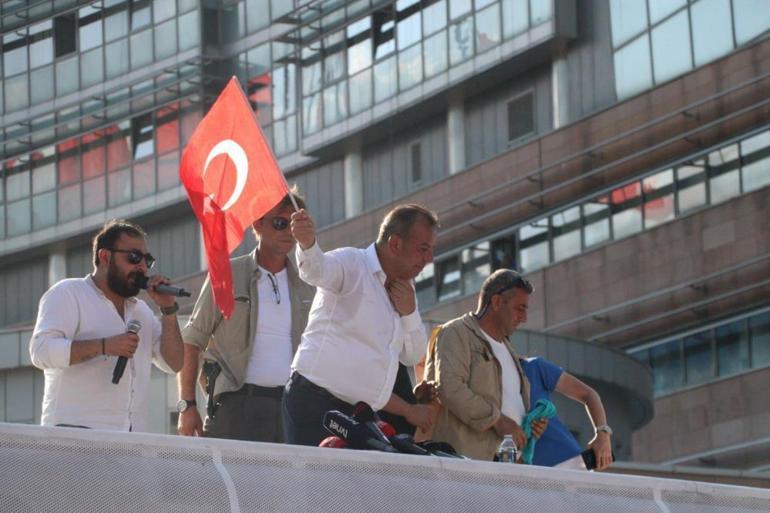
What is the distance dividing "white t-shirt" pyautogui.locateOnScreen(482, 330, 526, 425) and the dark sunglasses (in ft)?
3.85

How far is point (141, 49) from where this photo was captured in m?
52.7

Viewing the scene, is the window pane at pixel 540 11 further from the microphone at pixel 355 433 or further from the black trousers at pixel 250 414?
the microphone at pixel 355 433

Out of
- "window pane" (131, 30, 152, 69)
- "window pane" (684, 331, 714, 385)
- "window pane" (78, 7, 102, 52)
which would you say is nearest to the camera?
"window pane" (684, 331, 714, 385)

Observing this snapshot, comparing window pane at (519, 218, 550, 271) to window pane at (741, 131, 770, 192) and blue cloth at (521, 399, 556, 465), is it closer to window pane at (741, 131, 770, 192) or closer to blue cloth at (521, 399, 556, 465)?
window pane at (741, 131, 770, 192)

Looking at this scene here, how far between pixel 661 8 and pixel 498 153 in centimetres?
547

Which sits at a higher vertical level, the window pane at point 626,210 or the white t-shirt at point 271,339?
the window pane at point 626,210

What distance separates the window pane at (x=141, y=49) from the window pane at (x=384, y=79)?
7701 millimetres

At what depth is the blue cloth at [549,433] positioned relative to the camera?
11.1 metres

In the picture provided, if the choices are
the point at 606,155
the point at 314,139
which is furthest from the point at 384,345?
the point at 314,139

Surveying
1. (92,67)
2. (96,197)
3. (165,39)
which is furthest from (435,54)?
(96,197)

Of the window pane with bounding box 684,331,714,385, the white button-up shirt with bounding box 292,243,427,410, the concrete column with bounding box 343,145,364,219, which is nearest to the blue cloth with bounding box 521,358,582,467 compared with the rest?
the white button-up shirt with bounding box 292,243,427,410

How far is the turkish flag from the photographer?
1041 cm

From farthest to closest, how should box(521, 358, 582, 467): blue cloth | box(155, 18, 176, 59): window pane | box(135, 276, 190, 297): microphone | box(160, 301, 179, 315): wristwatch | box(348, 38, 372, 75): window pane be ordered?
box(155, 18, 176, 59): window pane, box(348, 38, 372, 75): window pane, box(521, 358, 582, 467): blue cloth, box(160, 301, 179, 315): wristwatch, box(135, 276, 190, 297): microphone

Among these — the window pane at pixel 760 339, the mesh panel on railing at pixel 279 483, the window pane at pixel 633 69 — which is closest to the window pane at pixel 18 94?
the window pane at pixel 633 69
